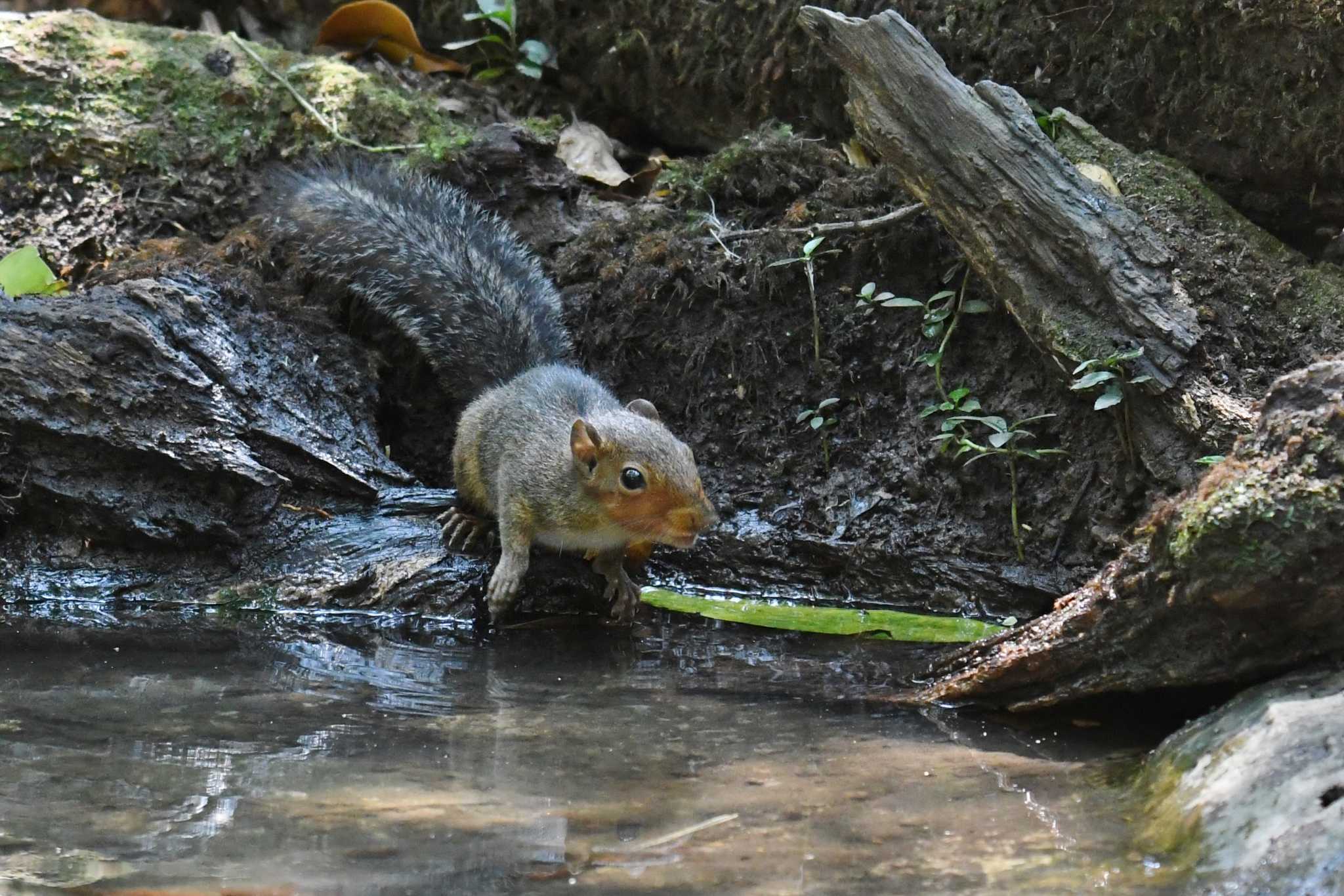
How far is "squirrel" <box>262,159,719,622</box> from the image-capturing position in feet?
15.9

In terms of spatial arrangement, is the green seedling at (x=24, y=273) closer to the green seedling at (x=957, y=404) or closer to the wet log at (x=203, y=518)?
the wet log at (x=203, y=518)

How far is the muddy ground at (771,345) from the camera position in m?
5.04

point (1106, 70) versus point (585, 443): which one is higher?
point (1106, 70)

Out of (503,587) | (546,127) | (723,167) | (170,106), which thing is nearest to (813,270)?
(723,167)

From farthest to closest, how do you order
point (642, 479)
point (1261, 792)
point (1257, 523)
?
point (642, 479)
point (1257, 523)
point (1261, 792)

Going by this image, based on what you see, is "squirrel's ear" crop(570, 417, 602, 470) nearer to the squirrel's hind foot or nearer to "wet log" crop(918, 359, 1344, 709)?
the squirrel's hind foot

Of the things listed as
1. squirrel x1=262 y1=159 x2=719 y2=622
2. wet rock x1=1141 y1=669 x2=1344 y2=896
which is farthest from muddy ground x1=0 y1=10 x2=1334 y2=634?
wet rock x1=1141 y1=669 x2=1344 y2=896

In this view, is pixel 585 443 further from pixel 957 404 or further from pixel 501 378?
pixel 957 404

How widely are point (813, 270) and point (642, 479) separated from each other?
1561mm

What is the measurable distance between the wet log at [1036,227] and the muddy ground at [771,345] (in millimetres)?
270

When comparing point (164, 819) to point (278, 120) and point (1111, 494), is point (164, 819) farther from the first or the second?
point (278, 120)

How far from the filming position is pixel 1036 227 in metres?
4.72

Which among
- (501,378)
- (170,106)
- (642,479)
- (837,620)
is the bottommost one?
(837,620)

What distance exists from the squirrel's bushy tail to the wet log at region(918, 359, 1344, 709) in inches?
119
